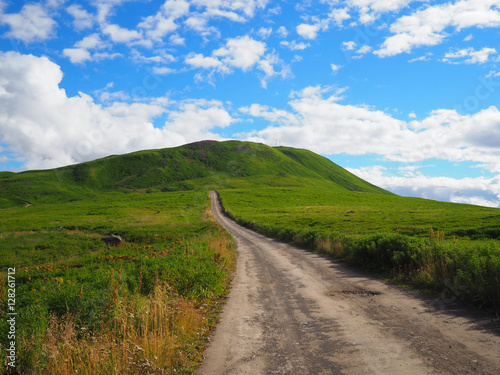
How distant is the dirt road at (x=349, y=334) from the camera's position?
516 cm

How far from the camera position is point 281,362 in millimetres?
5395

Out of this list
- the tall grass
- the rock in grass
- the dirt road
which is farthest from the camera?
the rock in grass

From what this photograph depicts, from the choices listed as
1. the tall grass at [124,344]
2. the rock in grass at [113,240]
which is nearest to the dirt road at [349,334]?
the tall grass at [124,344]

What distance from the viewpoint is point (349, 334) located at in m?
6.57

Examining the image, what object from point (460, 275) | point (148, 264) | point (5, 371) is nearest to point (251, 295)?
point (148, 264)

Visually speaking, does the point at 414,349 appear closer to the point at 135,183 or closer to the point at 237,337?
the point at 237,337

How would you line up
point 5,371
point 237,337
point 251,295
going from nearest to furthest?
point 5,371 → point 237,337 → point 251,295

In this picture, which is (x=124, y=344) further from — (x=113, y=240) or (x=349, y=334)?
(x=113, y=240)

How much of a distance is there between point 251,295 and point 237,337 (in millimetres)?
3901

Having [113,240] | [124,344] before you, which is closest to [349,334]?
[124,344]

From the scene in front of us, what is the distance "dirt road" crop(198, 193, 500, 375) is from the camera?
516cm

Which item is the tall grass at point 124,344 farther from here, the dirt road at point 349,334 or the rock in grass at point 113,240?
the rock in grass at point 113,240

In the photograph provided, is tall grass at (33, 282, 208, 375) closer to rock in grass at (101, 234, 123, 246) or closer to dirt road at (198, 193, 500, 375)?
dirt road at (198, 193, 500, 375)

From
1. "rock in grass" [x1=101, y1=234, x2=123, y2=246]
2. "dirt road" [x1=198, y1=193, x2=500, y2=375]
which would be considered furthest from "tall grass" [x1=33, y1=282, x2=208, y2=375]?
"rock in grass" [x1=101, y1=234, x2=123, y2=246]
